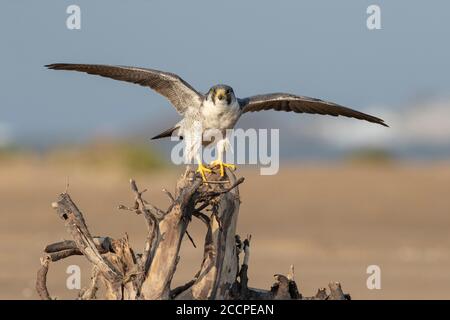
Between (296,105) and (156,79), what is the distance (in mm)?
1355

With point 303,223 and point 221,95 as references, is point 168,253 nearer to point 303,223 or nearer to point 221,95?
point 221,95

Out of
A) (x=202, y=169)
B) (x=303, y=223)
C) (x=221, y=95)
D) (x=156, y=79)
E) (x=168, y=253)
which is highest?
(x=303, y=223)

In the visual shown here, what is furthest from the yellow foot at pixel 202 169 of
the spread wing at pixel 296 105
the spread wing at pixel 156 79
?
the spread wing at pixel 296 105

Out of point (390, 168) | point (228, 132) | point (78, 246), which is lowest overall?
point (78, 246)

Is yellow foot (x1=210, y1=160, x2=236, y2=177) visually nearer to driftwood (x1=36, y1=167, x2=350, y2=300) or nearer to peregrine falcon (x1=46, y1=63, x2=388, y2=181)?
peregrine falcon (x1=46, y1=63, x2=388, y2=181)

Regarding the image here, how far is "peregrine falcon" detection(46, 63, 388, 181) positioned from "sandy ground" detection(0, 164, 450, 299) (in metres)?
3.01

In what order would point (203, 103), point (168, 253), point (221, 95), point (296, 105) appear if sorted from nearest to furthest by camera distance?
point (168, 253), point (221, 95), point (203, 103), point (296, 105)

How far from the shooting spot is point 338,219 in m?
21.4

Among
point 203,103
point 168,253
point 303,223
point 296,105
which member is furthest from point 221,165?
point 303,223

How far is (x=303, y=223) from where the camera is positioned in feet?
69.0
